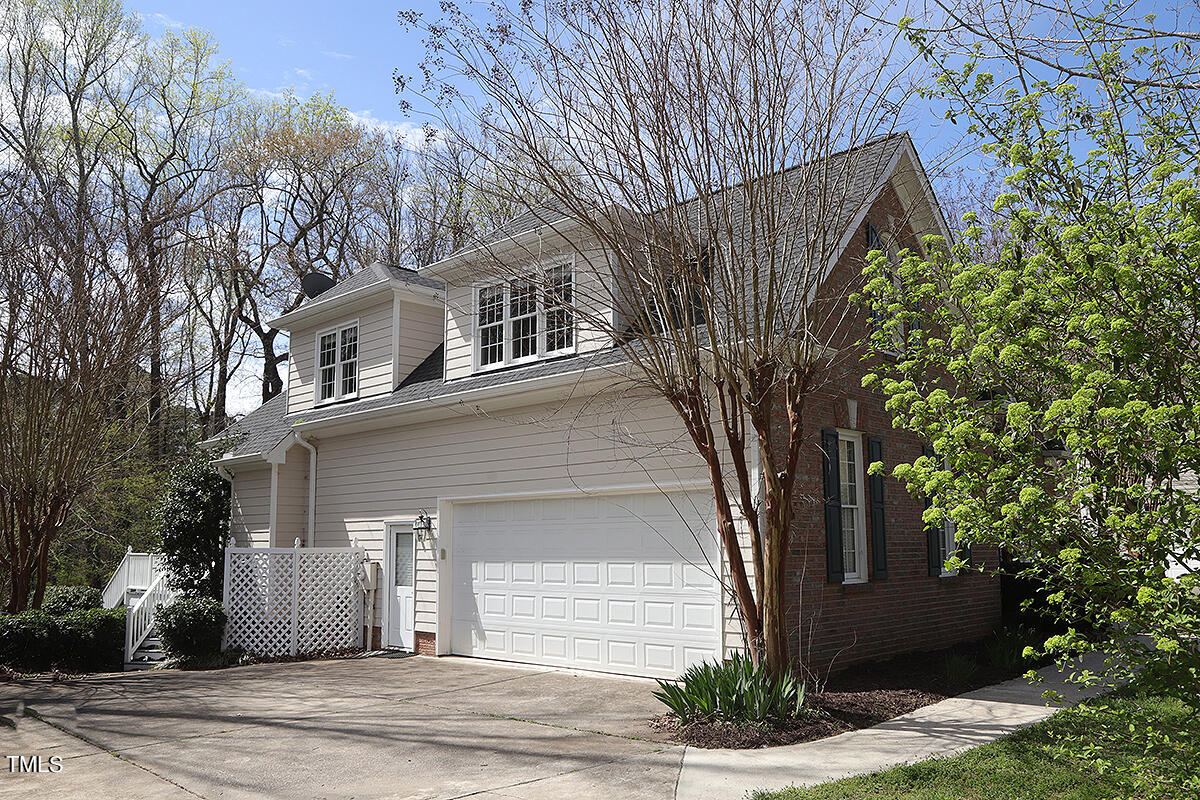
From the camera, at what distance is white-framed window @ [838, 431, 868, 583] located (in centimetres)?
1122

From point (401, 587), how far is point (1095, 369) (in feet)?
37.2

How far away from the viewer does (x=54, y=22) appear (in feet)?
73.0

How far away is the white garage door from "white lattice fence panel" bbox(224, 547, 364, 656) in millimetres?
2151

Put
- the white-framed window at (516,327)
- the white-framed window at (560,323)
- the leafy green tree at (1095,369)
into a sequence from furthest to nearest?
the white-framed window at (516,327)
the white-framed window at (560,323)
the leafy green tree at (1095,369)

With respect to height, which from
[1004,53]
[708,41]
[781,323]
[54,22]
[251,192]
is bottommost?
[781,323]

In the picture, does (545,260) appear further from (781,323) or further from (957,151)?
(957,151)

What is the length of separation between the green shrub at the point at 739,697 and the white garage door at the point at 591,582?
72.2 inches

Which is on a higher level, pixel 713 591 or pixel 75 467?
pixel 75 467

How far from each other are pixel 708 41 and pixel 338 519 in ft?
33.7

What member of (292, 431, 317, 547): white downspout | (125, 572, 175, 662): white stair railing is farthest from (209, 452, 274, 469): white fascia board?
(125, 572, 175, 662): white stair railing

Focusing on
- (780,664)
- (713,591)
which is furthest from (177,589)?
(780,664)

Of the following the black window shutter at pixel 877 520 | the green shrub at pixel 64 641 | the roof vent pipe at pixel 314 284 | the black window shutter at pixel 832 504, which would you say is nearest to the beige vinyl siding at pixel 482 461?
the black window shutter at pixel 832 504

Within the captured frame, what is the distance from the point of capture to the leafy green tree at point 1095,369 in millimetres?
4258

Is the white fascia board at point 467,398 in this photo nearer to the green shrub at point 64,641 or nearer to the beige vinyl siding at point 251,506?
the beige vinyl siding at point 251,506
